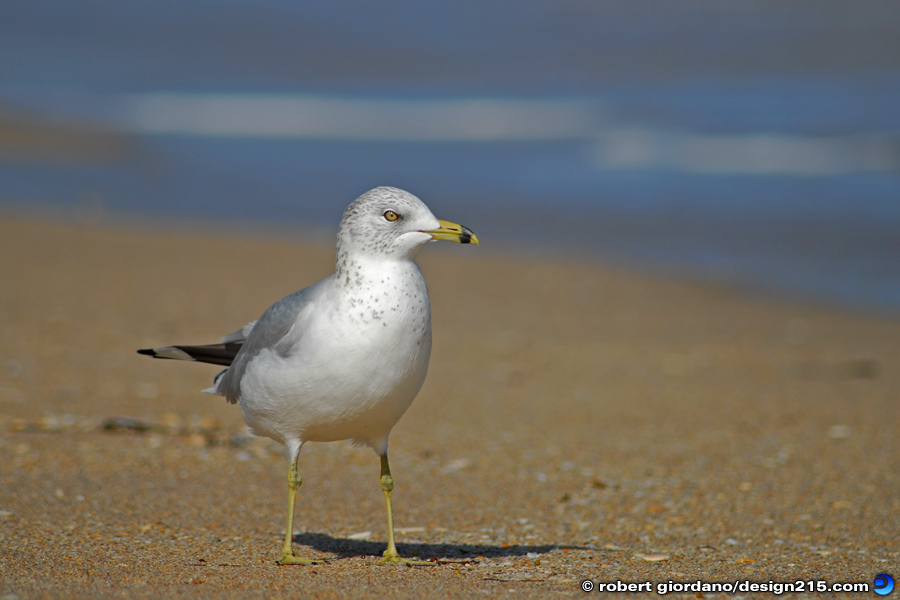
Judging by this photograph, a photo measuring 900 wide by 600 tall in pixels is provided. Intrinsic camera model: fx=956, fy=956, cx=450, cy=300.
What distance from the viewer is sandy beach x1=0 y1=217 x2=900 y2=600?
14.0 ft

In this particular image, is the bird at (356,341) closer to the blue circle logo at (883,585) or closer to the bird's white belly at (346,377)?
the bird's white belly at (346,377)

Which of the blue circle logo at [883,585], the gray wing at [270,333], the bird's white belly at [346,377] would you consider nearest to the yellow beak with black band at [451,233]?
the bird's white belly at [346,377]

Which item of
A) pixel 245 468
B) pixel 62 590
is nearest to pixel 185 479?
pixel 245 468

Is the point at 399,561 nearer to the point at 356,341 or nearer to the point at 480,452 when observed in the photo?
the point at 356,341

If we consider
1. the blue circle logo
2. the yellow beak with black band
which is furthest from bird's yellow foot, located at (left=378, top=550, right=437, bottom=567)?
the blue circle logo

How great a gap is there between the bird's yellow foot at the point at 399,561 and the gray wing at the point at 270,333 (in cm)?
105

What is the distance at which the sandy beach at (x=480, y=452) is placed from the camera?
4.25 meters

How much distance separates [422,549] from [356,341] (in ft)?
4.42

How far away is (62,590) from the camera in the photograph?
363cm

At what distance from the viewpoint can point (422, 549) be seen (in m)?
4.76

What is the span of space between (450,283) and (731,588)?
26.2 feet

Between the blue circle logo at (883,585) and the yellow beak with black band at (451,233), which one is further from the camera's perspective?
the yellow beak with black band at (451,233)

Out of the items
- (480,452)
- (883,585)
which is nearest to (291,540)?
(480,452)

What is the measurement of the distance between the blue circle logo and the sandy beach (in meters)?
0.06
